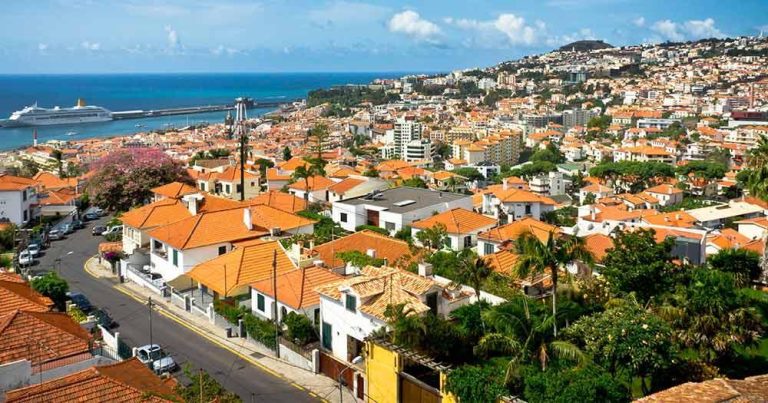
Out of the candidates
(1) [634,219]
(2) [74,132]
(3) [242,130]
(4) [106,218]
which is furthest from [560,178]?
(2) [74,132]

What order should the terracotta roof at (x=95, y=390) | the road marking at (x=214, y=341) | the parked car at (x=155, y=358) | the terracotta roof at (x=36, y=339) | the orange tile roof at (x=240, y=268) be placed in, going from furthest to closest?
the orange tile roof at (x=240, y=268) < the parked car at (x=155, y=358) < the road marking at (x=214, y=341) < the terracotta roof at (x=36, y=339) < the terracotta roof at (x=95, y=390)

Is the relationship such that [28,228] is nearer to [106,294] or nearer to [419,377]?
[106,294]

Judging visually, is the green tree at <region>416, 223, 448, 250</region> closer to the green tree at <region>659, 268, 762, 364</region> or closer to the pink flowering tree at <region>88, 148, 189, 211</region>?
the green tree at <region>659, 268, 762, 364</region>

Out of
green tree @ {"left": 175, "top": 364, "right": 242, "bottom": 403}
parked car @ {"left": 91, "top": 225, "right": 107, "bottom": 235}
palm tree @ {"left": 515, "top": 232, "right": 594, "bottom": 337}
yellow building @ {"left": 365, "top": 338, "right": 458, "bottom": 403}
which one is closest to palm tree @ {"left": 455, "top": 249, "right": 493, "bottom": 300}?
palm tree @ {"left": 515, "top": 232, "right": 594, "bottom": 337}

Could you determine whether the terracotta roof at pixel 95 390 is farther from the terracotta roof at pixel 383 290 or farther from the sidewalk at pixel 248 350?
the terracotta roof at pixel 383 290

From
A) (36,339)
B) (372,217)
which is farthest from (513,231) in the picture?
(36,339)

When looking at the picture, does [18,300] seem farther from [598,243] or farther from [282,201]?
[282,201]

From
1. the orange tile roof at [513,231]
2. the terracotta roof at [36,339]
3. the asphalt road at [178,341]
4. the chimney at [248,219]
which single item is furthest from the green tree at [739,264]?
the terracotta roof at [36,339]
